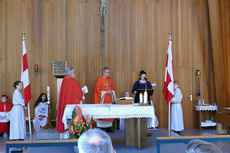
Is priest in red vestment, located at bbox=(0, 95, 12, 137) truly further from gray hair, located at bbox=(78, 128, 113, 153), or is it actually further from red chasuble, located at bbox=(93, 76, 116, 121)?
gray hair, located at bbox=(78, 128, 113, 153)

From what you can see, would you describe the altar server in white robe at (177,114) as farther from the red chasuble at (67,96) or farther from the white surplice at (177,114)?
the red chasuble at (67,96)

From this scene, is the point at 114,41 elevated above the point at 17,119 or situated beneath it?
elevated above

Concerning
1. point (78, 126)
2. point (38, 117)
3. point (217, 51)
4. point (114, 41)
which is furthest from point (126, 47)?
point (78, 126)

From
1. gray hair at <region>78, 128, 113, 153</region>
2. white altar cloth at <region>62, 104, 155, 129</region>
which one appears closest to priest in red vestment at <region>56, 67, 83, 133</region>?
white altar cloth at <region>62, 104, 155, 129</region>

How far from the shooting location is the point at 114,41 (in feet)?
32.1

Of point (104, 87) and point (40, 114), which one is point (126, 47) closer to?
point (104, 87)

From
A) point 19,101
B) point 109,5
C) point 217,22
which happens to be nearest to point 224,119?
point 217,22

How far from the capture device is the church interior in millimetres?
9352

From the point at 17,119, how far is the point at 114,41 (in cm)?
444

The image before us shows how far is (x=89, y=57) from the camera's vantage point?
379 inches

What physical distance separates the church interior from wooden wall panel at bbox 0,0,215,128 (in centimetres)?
3

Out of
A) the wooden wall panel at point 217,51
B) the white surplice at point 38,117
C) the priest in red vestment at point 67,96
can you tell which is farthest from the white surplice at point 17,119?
the wooden wall panel at point 217,51

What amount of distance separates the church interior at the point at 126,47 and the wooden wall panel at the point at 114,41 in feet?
0.11

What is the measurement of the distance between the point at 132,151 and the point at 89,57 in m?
4.77
